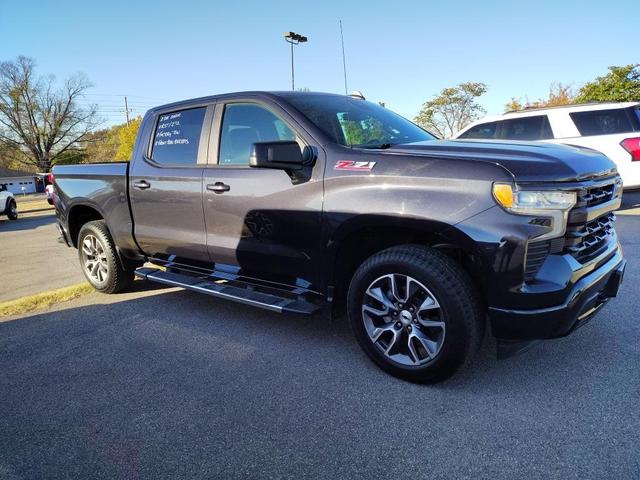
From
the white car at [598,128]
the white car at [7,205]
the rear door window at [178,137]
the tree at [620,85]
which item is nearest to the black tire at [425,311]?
the rear door window at [178,137]

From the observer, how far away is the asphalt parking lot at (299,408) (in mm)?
2193

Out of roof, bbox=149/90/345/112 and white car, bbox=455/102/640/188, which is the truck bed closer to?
roof, bbox=149/90/345/112

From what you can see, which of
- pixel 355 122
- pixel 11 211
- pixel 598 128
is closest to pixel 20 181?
pixel 11 211

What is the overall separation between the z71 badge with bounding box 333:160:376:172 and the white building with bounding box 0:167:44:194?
72.4m

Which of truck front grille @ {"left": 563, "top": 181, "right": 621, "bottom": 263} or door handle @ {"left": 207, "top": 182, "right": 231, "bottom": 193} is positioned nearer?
truck front grille @ {"left": 563, "top": 181, "right": 621, "bottom": 263}

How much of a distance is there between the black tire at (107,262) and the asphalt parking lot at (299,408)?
3.53 feet

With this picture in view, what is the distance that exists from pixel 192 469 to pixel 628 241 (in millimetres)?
6242

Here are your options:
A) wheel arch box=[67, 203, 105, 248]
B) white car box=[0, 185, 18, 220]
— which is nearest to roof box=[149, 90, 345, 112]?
wheel arch box=[67, 203, 105, 248]

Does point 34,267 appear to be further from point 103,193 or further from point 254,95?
point 254,95

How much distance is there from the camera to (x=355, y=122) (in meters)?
3.66

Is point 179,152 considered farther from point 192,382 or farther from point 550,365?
point 550,365

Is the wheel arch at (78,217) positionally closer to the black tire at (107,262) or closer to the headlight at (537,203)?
the black tire at (107,262)

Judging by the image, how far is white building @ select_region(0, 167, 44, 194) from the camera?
64.4m

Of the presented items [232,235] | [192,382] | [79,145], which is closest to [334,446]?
[192,382]
